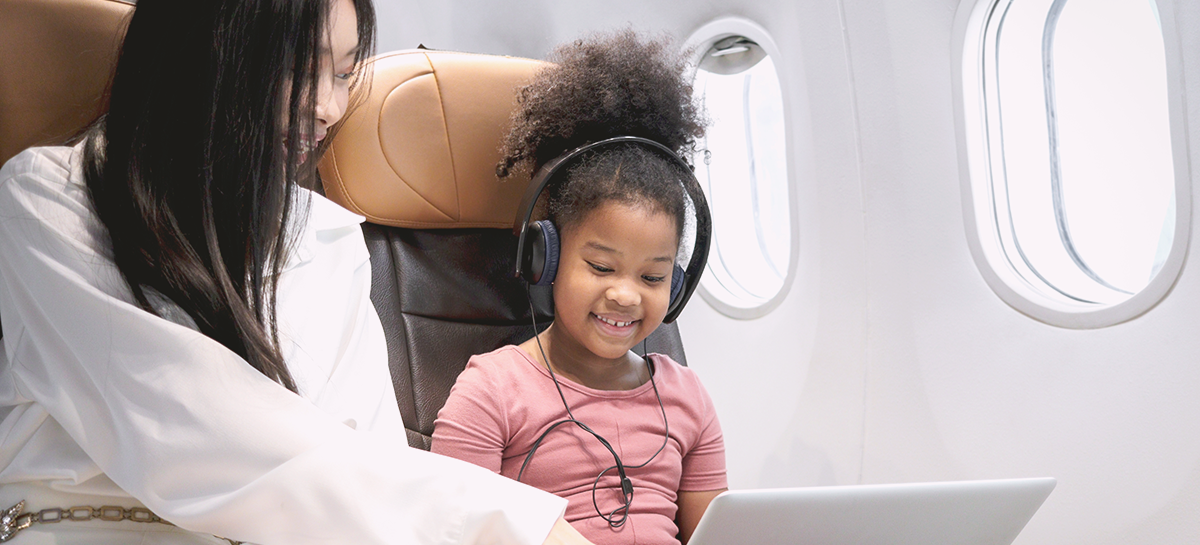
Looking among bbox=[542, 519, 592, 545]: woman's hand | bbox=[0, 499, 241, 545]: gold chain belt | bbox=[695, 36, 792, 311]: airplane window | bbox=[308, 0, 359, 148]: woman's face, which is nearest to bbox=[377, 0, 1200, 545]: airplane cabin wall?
bbox=[695, 36, 792, 311]: airplane window

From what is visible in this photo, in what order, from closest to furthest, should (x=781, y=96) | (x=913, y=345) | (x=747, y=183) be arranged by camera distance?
1. (x=913, y=345)
2. (x=781, y=96)
3. (x=747, y=183)

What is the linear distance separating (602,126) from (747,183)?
149cm

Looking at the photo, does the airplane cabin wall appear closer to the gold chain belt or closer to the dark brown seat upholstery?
the dark brown seat upholstery

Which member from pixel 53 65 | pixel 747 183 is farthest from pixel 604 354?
pixel 747 183

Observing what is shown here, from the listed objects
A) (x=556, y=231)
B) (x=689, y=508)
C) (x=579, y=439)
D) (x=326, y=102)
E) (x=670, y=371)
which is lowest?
(x=689, y=508)

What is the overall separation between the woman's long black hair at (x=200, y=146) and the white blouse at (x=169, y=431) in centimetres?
3

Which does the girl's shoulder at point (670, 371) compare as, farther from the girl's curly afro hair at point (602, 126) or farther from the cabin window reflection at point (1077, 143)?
the cabin window reflection at point (1077, 143)

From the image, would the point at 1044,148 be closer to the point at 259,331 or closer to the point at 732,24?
the point at 732,24

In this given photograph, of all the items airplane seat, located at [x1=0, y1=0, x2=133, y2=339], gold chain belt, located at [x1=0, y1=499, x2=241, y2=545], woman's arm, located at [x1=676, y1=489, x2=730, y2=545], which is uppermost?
airplane seat, located at [x1=0, y1=0, x2=133, y2=339]

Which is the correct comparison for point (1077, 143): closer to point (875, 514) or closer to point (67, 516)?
point (875, 514)

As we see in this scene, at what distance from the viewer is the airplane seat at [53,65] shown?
44.1 inches

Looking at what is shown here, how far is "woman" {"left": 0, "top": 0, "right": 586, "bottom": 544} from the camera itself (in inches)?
34.2

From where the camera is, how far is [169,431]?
861 mm

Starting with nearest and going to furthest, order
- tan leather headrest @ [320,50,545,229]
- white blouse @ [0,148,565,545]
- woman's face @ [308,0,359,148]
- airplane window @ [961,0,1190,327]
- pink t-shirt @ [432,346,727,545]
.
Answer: white blouse @ [0,148,565,545] < woman's face @ [308,0,359,148] < pink t-shirt @ [432,346,727,545] < tan leather headrest @ [320,50,545,229] < airplane window @ [961,0,1190,327]
